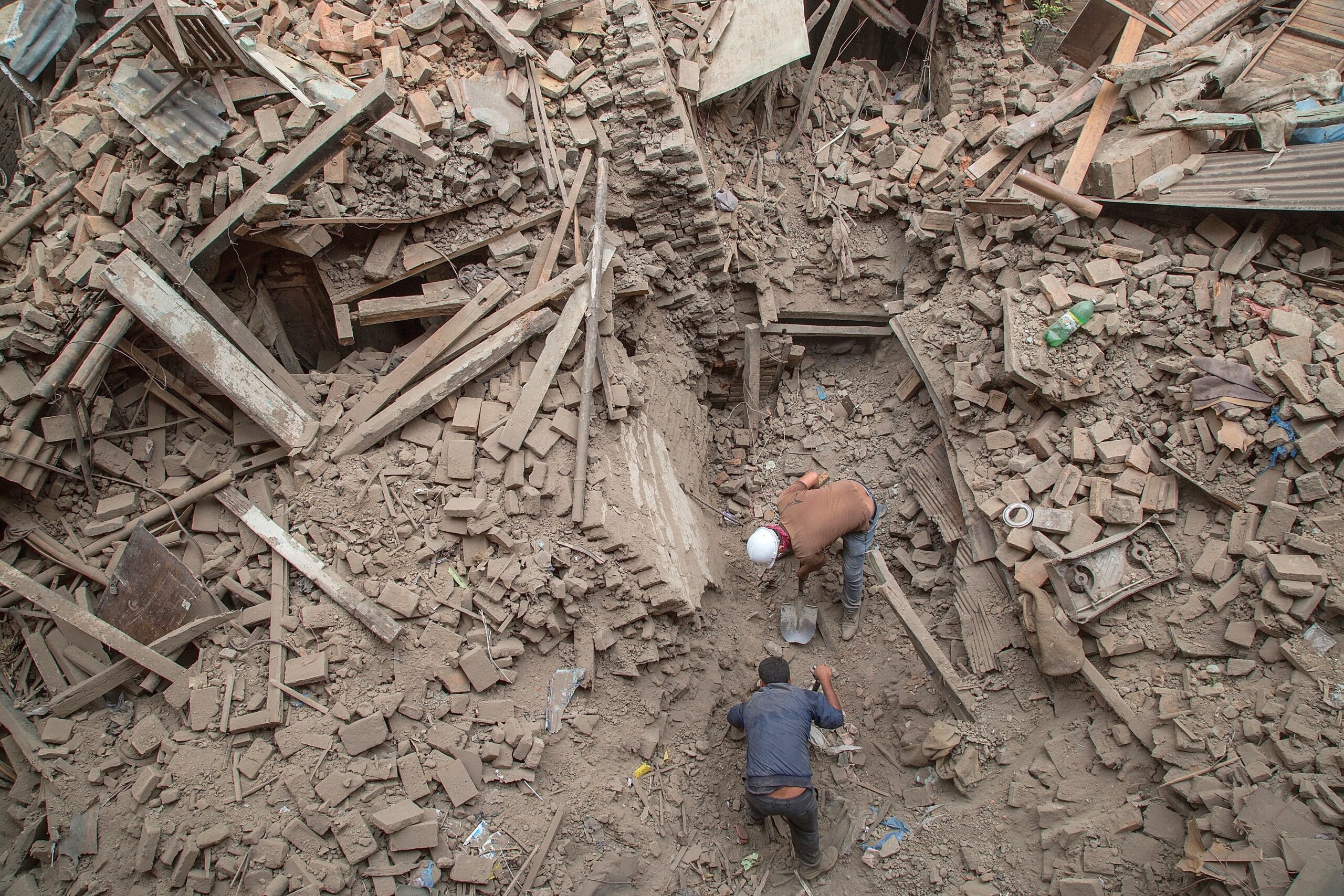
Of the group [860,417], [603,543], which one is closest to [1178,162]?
[860,417]

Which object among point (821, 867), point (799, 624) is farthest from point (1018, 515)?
point (821, 867)

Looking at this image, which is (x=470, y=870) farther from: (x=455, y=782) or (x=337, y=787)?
(x=337, y=787)

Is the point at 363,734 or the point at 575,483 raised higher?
the point at 575,483

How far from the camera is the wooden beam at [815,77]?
7.09 metres

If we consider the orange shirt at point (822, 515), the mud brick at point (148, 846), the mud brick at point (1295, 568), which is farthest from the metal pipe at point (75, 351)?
the mud brick at point (1295, 568)

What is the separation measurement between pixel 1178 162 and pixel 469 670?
6323 millimetres

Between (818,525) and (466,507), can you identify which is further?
(818,525)

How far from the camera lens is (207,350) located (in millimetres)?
4746

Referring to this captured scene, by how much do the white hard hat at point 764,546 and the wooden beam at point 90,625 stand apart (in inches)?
149

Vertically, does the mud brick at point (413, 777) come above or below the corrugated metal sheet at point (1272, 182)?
below

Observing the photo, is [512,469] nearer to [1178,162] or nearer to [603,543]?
[603,543]

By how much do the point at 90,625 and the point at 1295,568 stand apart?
24.1ft

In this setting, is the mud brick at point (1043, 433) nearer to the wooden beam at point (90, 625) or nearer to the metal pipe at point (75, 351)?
the wooden beam at point (90, 625)

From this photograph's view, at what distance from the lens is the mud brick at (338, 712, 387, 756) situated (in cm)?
427
